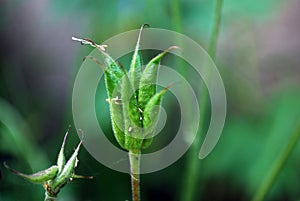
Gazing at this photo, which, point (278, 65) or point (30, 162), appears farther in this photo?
point (278, 65)

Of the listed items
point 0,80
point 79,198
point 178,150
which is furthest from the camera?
point 0,80

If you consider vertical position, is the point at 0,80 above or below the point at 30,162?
above

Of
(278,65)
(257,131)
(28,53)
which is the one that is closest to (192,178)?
(257,131)

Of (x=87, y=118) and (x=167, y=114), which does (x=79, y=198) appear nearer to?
(x=87, y=118)

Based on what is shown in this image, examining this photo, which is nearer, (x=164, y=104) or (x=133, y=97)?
(x=133, y=97)

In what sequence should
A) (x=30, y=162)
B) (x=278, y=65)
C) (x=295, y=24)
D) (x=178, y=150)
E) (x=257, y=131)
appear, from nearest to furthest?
1. (x=30, y=162)
2. (x=178, y=150)
3. (x=257, y=131)
4. (x=278, y=65)
5. (x=295, y=24)

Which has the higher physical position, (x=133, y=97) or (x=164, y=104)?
(x=133, y=97)

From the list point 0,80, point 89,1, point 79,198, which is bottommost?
point 79,198
